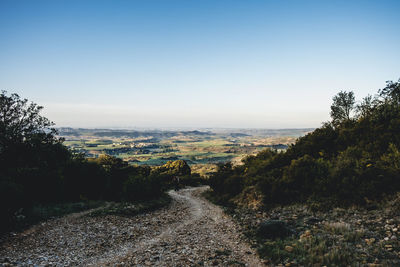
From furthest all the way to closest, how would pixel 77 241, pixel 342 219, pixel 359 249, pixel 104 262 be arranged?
pixel 342 219 → pixel 77 241 → pixel 104 262 → pixel 359 249

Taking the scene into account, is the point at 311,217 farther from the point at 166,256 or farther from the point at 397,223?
the point at 166,256

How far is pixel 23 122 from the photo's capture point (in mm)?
20688

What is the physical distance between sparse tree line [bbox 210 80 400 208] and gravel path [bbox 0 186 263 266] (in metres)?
5.98

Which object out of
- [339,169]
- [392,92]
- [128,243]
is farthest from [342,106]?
[128,243]

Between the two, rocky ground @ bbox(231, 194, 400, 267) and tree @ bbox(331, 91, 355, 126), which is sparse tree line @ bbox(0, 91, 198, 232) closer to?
rocky ground @ bbox(231, 194, 400, 267)

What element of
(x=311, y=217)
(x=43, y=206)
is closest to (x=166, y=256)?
(x=311, y=217)

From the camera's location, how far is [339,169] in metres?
15.5

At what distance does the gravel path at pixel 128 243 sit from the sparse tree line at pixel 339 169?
19.6 ft

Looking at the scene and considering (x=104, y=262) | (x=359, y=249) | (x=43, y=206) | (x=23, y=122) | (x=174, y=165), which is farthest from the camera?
(x=174, y=165)

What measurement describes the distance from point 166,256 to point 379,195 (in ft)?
42.0

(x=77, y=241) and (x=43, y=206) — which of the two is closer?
(x=77, y=241)

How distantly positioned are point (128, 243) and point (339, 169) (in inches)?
591

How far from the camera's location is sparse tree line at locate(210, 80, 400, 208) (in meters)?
13.4

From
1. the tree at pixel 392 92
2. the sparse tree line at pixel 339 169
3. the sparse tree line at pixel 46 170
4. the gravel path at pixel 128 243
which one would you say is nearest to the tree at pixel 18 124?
the sparse tree line at pixel 46 170
